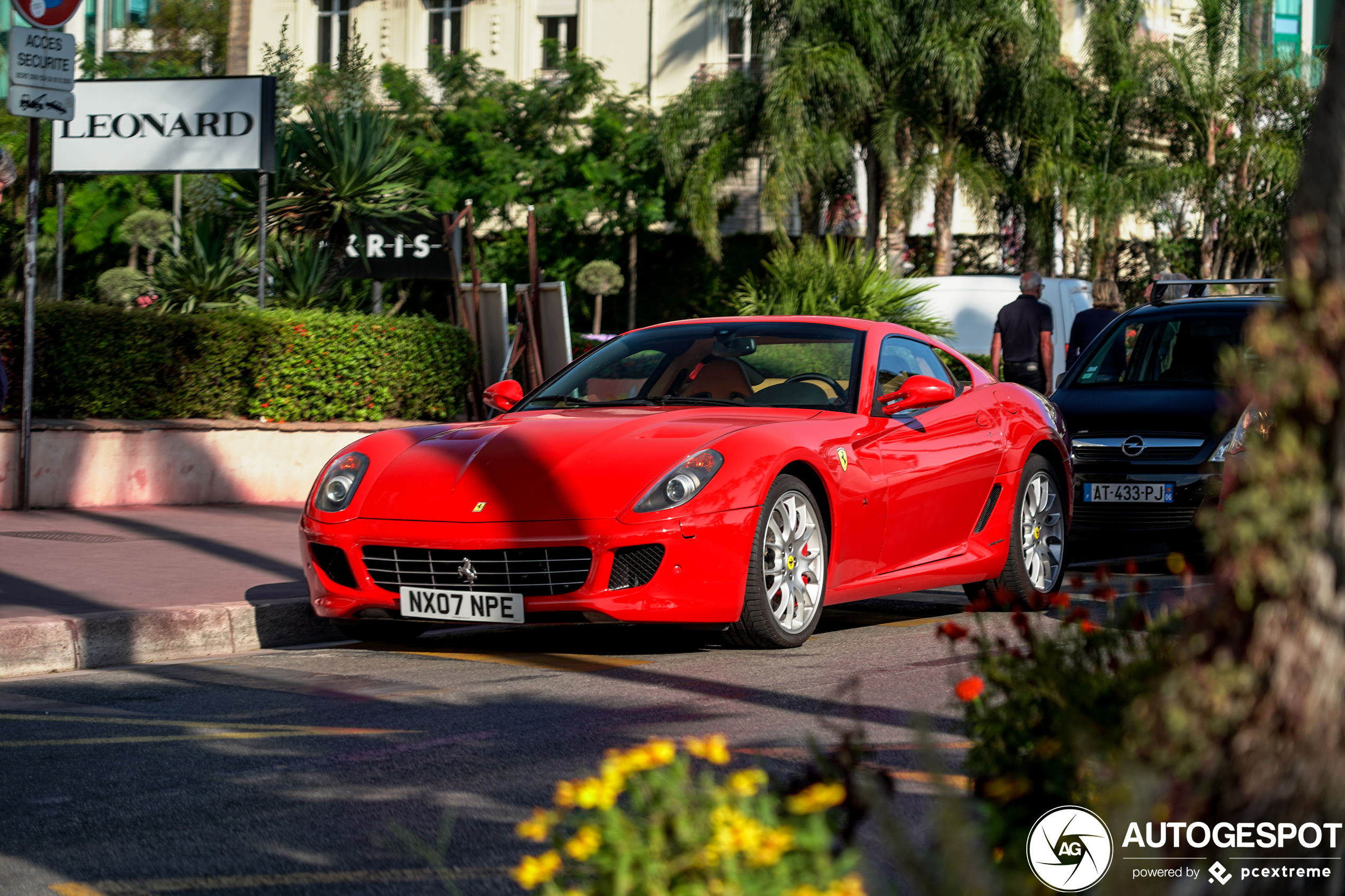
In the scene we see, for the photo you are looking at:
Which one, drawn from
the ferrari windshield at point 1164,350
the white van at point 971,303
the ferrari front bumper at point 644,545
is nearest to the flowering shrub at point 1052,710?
the ferrari front bumper at point 644,545

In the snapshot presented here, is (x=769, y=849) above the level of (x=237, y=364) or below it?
below

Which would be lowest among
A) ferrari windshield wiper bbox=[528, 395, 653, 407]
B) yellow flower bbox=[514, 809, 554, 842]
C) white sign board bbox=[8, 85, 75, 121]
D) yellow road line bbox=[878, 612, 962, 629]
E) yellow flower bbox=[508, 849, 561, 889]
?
yellow road line bbox=[878, 612, 962, 629]

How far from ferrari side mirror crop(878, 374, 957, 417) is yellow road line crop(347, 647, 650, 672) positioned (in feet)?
5.56

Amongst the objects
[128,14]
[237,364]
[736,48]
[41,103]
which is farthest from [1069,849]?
[128,14]

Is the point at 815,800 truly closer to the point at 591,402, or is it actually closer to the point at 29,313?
the point at 591,402

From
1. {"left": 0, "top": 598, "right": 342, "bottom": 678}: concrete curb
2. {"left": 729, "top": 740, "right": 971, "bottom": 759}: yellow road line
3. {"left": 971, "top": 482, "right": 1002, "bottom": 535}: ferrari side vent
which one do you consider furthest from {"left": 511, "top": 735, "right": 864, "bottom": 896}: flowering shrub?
{"left": 971, "top": 482, "right": 1002, "bottom": 535}: ferrari side vent

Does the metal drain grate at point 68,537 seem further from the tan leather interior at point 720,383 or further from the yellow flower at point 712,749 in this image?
the yellow flower at point 712,749

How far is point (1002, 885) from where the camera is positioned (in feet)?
6.97

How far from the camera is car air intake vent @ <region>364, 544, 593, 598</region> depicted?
6.40 metres

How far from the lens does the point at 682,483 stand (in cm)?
643

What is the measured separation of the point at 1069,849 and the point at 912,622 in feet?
18.2

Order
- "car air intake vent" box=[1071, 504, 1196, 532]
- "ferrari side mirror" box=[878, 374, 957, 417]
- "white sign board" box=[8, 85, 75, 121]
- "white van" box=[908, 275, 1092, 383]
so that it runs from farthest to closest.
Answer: "white van" box=[908, 275, 1092, 383]
"white sign board" box=[8, 85, 75, 121]
"car air intake vent" box=[1071, 504, 1196, 532]
"ferrari side mirror" box=[878, 374, 957, 417]

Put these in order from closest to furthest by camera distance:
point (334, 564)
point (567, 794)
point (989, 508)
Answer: point (567, 794), point (334, 564), point (989, 508)

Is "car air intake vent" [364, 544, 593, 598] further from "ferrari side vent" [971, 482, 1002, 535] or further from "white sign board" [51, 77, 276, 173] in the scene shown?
"white sign board" [51, 77, 276, 173]
